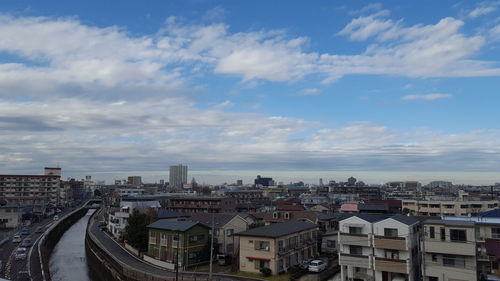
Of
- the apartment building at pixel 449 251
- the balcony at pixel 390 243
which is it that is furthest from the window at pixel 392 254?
the apartment building at pixel 449 251

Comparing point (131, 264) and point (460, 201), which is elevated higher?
point (460, 201)

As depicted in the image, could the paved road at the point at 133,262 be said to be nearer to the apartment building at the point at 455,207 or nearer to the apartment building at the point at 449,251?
→ the apartment building at the point at 449,251

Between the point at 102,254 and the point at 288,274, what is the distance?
26350 mm

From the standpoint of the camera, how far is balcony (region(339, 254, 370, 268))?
30266 millimetres

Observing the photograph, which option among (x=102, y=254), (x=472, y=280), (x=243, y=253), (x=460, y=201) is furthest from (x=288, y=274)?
(x=460, y=201)

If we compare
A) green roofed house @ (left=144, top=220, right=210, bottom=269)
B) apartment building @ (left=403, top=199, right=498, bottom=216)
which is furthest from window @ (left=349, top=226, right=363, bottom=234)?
apartment building @ (left=403, top=199, right=498, bottom=216)

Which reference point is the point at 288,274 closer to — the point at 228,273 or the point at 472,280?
the point at 228,273

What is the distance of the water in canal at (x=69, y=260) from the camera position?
4100 centimetres

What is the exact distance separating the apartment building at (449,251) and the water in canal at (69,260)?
35273mm

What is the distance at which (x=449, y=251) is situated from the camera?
26.7 m

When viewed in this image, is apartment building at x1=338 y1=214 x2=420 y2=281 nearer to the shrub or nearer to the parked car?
the parked car

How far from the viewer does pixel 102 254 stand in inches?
1812

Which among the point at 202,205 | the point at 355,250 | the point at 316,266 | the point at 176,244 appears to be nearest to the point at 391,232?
the point at 355,250

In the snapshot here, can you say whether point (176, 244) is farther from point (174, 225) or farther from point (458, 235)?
point (458, 235)
